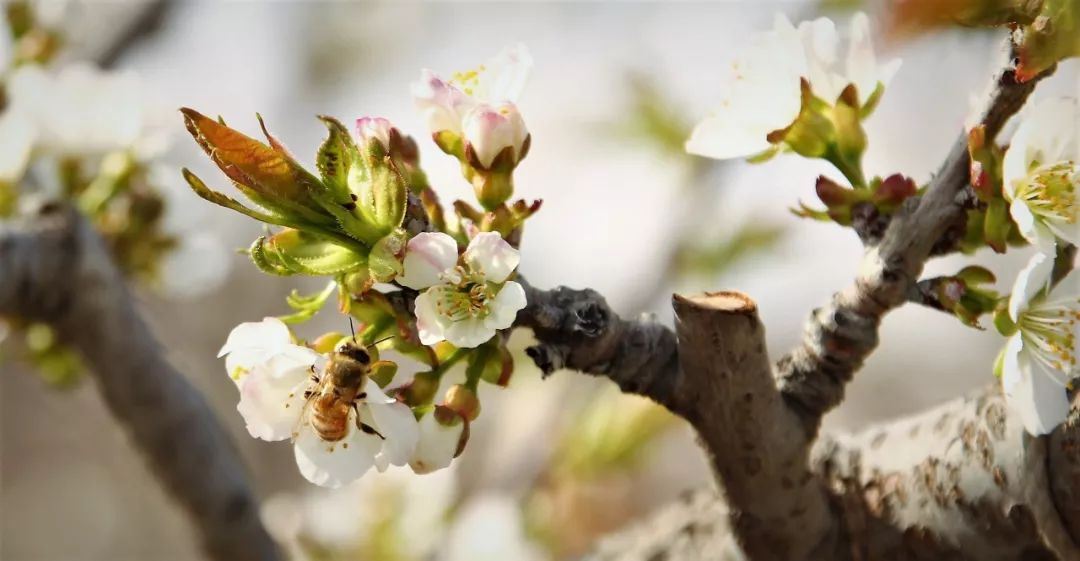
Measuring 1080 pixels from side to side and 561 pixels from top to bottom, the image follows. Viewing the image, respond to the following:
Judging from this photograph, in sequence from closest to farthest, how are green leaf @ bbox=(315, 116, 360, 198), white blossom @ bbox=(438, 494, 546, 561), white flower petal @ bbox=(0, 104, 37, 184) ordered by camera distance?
green leaf @ bbox=(315, 116, 360, 198) → white flower petal @ bbox=(0, 104, 37, 184) → white blossom @ bbox=(438, 494, 546, 561)

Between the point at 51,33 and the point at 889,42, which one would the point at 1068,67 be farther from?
the point at 51,33

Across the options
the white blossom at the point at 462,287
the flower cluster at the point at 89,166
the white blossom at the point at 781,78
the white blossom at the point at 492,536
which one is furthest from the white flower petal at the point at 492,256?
the white blossom at the point at 492,536

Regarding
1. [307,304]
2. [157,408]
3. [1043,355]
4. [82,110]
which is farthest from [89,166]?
[1043,355]

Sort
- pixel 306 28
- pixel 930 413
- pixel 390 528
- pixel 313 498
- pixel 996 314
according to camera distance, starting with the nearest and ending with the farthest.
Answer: pixel 996 314
pixel 930 413
pixel 390 528
pixel 313 498
pixel 306 28

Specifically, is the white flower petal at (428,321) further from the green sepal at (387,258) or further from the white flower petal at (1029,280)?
the white flower petal at (1029,280)

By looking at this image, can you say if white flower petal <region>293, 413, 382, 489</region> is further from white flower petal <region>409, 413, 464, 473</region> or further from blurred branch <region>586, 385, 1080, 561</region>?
blurred branch <region>586, 385, 1080, 561</region>

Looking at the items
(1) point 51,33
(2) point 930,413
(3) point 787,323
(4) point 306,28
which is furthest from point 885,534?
(4) point 306,28

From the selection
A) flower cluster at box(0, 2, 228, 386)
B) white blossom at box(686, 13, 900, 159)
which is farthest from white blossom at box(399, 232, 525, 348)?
flower cluster at box(0, 2, 228, 386)

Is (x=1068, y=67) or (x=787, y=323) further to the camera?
(x=787, y=323)
